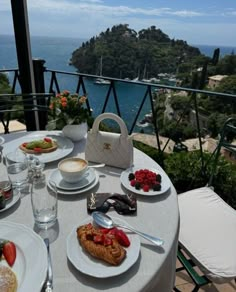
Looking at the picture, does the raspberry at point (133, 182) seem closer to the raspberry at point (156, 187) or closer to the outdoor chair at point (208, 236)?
the raspberry at point (156, 187)

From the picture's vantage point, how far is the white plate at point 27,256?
0.61 m

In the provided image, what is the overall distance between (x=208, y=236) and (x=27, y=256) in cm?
99

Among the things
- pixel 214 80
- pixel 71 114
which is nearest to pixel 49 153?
pixel 71 114

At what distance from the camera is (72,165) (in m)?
1.11

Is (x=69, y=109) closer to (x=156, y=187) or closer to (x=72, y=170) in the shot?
(x=72, y=170)

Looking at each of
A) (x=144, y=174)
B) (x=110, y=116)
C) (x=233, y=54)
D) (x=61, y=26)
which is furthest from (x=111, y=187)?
(x=61, y=26)

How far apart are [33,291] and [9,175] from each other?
587mm

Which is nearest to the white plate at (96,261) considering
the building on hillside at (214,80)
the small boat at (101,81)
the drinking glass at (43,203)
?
the drinking glass at (43,203)

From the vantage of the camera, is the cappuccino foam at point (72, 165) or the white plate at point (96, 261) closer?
the white plate at point (96, 261)

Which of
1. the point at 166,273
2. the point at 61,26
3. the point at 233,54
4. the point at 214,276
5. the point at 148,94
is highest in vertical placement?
the point at 61,26

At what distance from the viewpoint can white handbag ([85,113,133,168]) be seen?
3.88ft

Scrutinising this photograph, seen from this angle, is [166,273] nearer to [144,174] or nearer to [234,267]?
[144,174]

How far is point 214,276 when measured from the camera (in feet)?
3.65

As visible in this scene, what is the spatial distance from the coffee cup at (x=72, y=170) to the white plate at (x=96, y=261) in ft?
1.05
